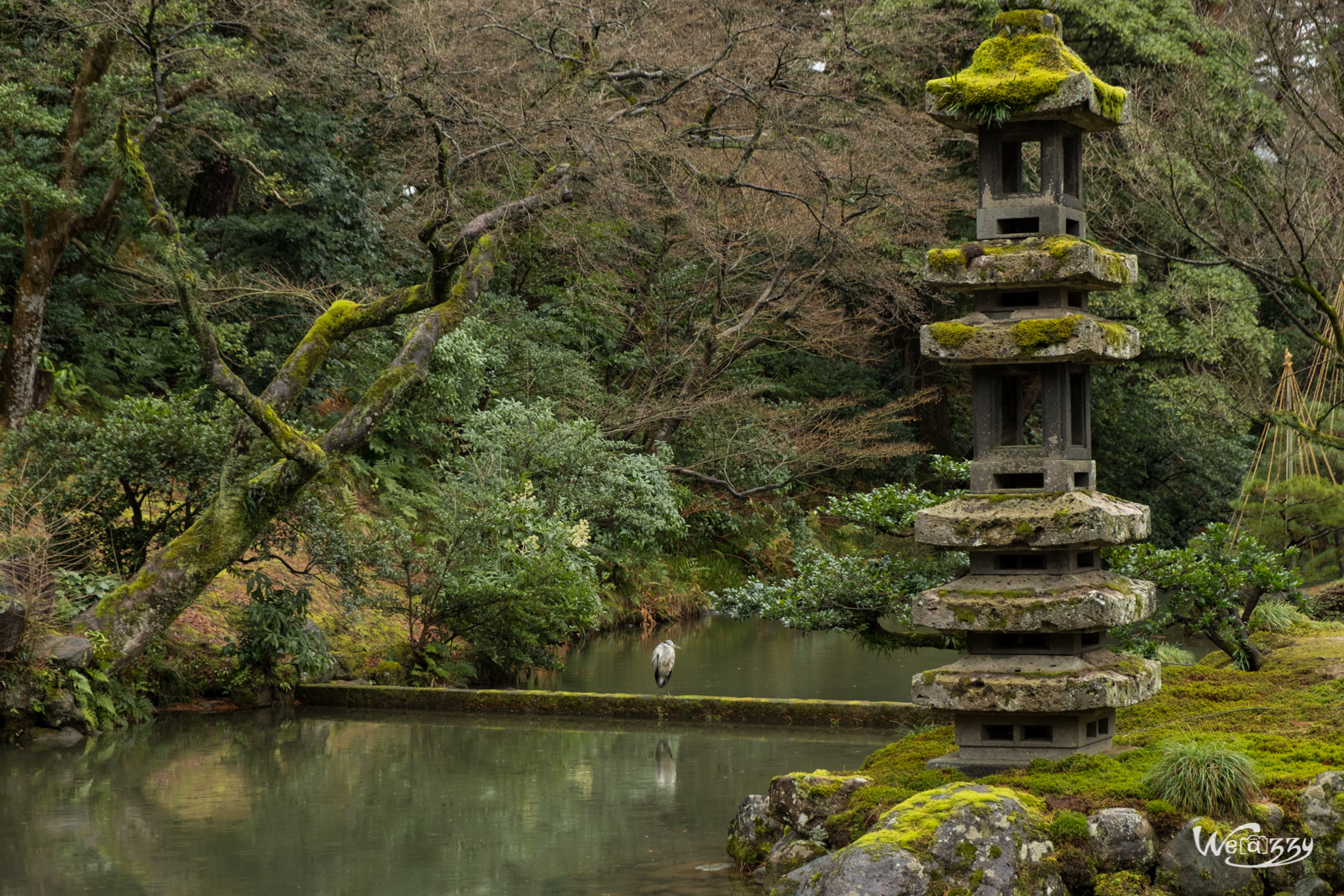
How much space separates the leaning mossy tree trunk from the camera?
1243 centimetres

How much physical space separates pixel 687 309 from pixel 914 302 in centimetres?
381

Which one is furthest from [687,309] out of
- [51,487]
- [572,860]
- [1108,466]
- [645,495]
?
[572,860]

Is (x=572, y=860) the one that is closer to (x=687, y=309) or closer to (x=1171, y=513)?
(x=687, y=309)

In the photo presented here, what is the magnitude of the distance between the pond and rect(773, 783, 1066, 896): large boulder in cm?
130

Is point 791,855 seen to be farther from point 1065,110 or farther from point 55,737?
point 55,737

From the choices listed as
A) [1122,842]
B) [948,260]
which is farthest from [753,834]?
[948,260]

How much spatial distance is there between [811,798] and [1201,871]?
2.00 meters

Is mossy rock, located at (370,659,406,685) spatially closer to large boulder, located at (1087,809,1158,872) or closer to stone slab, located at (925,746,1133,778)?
stone slab, located at (925,746,1133,778)

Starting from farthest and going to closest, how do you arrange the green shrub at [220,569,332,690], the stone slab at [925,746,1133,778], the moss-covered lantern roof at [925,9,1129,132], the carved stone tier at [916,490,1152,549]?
the green shrub at [220,569,332,690] < the moss-covered lantern roof at [925,9,1129,132] < the stone slab at [925,746,1133,778] < the carved stone tier at [916,490,1152,549]

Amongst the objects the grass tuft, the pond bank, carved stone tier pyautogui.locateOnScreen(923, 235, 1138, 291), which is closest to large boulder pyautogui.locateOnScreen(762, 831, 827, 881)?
the pond bank

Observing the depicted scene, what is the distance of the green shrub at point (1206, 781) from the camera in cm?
661

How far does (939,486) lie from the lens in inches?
1051

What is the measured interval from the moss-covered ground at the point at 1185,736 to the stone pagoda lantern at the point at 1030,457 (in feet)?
1.01

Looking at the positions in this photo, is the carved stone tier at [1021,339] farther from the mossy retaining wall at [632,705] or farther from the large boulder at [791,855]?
the mossy retaining wall at [632,705]
